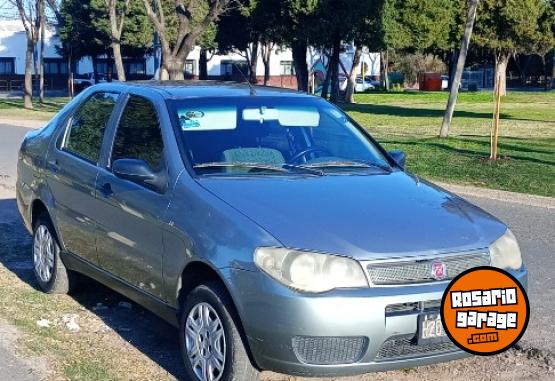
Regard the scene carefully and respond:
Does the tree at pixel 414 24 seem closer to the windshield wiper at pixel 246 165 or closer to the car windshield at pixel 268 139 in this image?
the car windshield at pixel 268 139

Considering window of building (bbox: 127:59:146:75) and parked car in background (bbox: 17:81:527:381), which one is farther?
window of building (bbox: 127:59:146:75)

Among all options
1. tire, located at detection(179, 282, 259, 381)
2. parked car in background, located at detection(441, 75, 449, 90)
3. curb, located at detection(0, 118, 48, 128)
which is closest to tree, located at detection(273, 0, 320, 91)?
curb, located at detection(0, 118, 48, 128)

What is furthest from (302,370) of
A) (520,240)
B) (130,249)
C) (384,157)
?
(520,240)

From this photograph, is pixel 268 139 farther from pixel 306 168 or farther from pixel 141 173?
pixel 141 173

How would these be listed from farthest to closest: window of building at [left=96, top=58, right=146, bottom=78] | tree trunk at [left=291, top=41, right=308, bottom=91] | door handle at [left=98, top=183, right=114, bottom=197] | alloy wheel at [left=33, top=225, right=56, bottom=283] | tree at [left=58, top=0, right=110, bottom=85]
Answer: window of building at [left=96, top=58, right=146, bottom=78] < tree at [left=58, top=0, right=110, bottom=85] < tree trunk at [left=291, top=41, right=308, bottom=91] < alloy wheel at [left=33, top=225, right=56, bottom=283] < door handle at [left=98, top=183, right=114, bottom=197]

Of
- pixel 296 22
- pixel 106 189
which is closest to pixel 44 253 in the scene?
pixel 106 189

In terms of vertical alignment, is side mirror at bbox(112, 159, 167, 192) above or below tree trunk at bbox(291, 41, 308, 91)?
below

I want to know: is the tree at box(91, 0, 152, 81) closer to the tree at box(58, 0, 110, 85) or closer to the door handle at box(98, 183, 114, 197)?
the tree at box(58, 0, 110, 85)

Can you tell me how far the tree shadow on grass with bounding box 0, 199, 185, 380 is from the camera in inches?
219

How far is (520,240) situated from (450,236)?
4.89m

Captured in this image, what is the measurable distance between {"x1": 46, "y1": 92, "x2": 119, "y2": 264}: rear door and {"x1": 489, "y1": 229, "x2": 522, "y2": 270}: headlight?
2710 millimetres

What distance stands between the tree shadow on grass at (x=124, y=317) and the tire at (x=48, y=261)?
15cm

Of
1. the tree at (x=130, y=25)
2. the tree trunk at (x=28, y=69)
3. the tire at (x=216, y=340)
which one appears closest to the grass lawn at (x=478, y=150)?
the tire at (x=216, y=340)

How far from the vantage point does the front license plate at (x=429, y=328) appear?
169 inches
